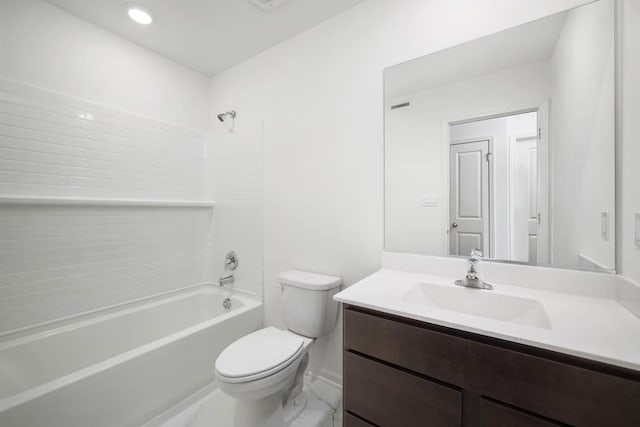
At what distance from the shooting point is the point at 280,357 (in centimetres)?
131

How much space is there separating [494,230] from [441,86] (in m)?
0.82

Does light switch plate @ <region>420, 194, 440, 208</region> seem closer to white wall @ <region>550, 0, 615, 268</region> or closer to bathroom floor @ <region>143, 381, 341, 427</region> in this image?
white wall @ <region>550, 0, 615, 268</region>

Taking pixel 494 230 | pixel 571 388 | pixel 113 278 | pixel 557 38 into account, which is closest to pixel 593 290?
pixel 494 230

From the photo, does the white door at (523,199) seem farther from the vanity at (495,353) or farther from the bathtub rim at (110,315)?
the bathtub rim at (110,315)

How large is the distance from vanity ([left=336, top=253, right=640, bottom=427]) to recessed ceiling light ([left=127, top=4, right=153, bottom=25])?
2.18m

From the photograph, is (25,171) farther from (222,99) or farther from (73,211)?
(222,99)

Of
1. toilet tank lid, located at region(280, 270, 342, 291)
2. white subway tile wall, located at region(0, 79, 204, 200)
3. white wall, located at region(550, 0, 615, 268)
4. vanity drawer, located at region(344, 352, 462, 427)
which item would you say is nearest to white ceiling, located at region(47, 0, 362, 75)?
white subway tile wall, located at region(0, 79, 204, 200)

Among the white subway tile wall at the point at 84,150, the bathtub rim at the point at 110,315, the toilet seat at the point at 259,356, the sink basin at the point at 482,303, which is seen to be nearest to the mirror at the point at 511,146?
the sink basin at the point at 482,303

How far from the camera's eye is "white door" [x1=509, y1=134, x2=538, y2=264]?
3.86 feet

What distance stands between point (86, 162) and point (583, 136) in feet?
9.26

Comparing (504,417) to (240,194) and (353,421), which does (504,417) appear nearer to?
(353,421)

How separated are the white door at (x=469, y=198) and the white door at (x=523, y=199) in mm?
105

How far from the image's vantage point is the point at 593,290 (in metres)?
1.03

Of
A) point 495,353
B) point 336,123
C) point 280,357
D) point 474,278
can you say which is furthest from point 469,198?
point 280,357
